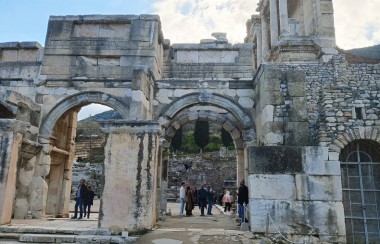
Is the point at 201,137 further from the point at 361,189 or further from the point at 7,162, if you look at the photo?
the point at 7,162

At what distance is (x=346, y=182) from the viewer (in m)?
7.73

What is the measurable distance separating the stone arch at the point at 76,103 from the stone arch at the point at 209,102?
1.39 m

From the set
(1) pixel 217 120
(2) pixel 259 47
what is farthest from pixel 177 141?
(1) pixel 217 120

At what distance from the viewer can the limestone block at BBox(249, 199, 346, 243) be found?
703cm

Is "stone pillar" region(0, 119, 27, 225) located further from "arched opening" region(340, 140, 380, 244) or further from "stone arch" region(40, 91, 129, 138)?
"arched opening" region(340, 140, 380, 244)

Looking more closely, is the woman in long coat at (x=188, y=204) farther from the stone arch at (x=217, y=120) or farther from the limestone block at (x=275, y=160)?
the limestone block at (x=275, y=160)

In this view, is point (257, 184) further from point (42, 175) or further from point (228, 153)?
point (228, 153)

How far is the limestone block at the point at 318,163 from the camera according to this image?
7.38m

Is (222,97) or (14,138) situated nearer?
(14,138)

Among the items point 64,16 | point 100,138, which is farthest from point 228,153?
point 64,16

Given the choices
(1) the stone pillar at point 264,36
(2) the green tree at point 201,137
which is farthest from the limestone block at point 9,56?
(2) the green tree at point 201,137

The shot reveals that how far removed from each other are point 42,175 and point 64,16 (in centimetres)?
559

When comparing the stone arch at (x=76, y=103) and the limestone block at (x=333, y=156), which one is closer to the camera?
the limestone block at (x=333, y=156)

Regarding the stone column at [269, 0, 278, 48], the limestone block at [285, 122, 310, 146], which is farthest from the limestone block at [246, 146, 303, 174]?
the stone column at [269, 0, 278, 48]
